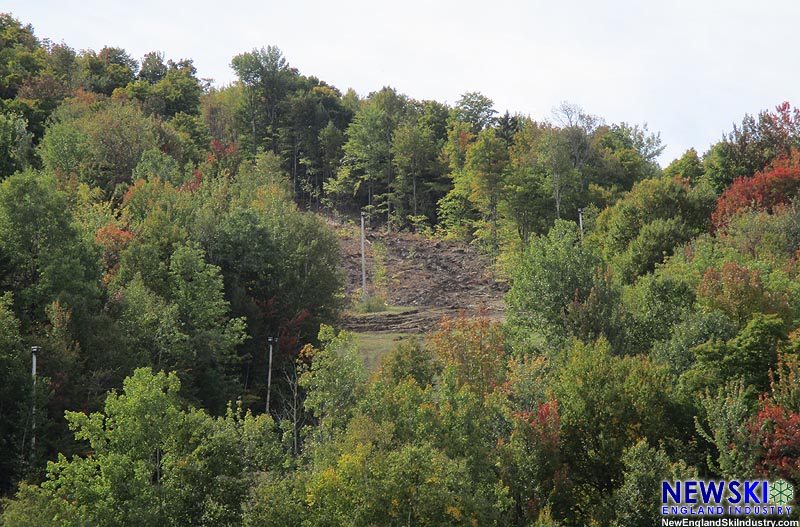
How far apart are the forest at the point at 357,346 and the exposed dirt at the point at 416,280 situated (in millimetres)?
2041

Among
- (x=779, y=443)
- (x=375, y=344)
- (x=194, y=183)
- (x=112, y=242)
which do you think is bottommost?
(x=779, y=443)

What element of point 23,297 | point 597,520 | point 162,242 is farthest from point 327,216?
point 597,520

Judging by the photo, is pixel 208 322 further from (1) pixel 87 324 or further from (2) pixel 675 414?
(2) pixel 675 414

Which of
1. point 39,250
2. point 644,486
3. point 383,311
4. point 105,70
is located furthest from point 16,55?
point 644,486

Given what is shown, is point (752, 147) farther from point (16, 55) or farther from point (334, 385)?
point (16, 55)

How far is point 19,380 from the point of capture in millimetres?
30891

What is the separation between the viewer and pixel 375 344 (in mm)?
47031

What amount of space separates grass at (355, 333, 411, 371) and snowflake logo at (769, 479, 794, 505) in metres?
20.7

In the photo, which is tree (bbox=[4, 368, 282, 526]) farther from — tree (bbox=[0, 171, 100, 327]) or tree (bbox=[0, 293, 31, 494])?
tree (bbox=[0, 171, 100, 327])

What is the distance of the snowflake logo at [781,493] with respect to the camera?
952 inches

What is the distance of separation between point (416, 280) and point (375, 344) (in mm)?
17854

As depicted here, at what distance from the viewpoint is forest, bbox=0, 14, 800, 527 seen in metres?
24.6

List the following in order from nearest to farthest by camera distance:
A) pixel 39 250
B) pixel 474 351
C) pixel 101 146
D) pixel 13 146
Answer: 1. pixel 474 351
2. pixel 39 250
3. pixel 13 146
4. pixel 101 146

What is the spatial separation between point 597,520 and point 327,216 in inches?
2240
